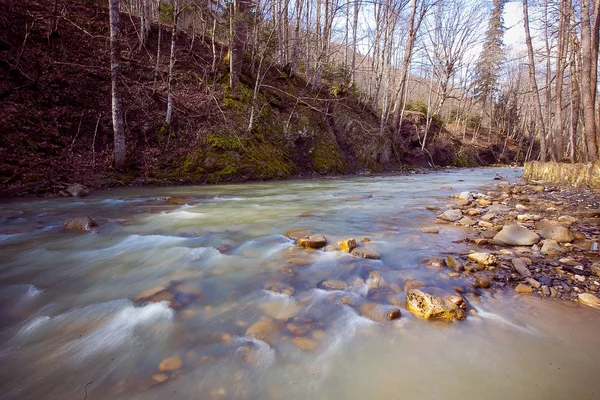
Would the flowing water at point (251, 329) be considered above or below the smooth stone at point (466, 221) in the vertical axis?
below

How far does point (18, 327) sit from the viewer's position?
2.05 meters


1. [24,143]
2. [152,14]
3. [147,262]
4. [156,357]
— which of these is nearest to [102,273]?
[147,262]

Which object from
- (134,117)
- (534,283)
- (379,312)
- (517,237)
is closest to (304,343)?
(379,312)

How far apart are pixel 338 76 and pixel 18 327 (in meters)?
20.1

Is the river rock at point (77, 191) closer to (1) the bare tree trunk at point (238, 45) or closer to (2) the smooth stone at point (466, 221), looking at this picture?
(1) the bare tree trunk at point (238, 45)

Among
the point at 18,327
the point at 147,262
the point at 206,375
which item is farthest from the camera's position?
the point at 147,262

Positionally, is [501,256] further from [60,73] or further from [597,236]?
[60,73]

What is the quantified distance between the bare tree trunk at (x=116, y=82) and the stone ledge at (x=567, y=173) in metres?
12.8

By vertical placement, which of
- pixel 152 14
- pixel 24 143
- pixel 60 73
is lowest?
pixel 24 143

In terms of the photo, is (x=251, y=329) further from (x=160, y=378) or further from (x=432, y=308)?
(x=432, y=308)

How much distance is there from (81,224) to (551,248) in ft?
20.1

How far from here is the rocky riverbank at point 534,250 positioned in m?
2.67

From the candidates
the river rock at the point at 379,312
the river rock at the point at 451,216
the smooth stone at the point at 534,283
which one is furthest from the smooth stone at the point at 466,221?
the river rock at the point at 379,312

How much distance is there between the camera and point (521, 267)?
2.93m
